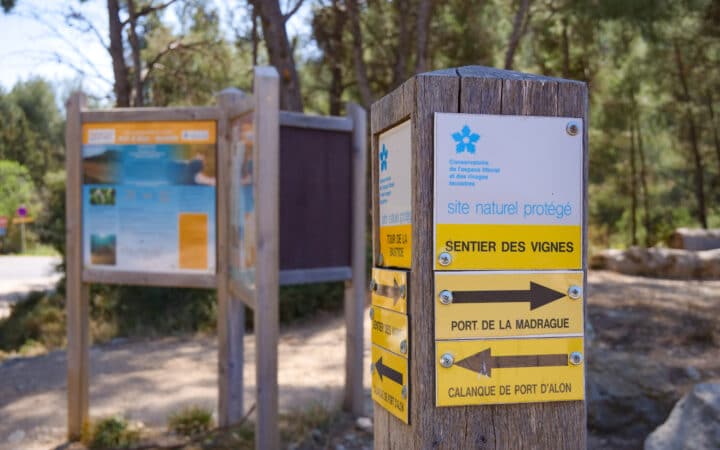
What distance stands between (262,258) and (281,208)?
946 mm

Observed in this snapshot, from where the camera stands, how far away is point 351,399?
17.7 ft

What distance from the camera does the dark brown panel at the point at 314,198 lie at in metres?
5.07

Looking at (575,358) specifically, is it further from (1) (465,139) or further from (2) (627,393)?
(2) (627,393)

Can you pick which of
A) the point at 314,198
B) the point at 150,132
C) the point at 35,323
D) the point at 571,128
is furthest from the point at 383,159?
the point at 35,323

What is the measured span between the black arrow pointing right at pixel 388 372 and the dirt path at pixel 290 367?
11.1ft

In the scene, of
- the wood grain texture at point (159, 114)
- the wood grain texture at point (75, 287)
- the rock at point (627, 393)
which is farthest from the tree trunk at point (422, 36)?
the wood grain texture at point (75, 287)

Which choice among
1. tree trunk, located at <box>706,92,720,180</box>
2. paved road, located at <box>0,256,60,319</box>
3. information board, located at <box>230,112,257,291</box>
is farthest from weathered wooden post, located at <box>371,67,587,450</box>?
tree trunk, located at <box>706,92,720,180</box>

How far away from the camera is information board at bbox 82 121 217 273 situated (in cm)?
496

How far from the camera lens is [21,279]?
72.5ft

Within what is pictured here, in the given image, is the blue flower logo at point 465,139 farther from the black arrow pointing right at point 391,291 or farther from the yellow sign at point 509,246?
the black arrow pointing right at point 391,291

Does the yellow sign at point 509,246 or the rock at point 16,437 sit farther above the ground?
the yellow sign at point 509,246

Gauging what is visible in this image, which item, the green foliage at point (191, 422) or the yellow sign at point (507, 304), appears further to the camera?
the green foliage at point (191, 422)

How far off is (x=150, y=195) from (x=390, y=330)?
3533mm

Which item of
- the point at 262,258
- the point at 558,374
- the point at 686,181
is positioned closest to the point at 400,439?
the point at 558,374
